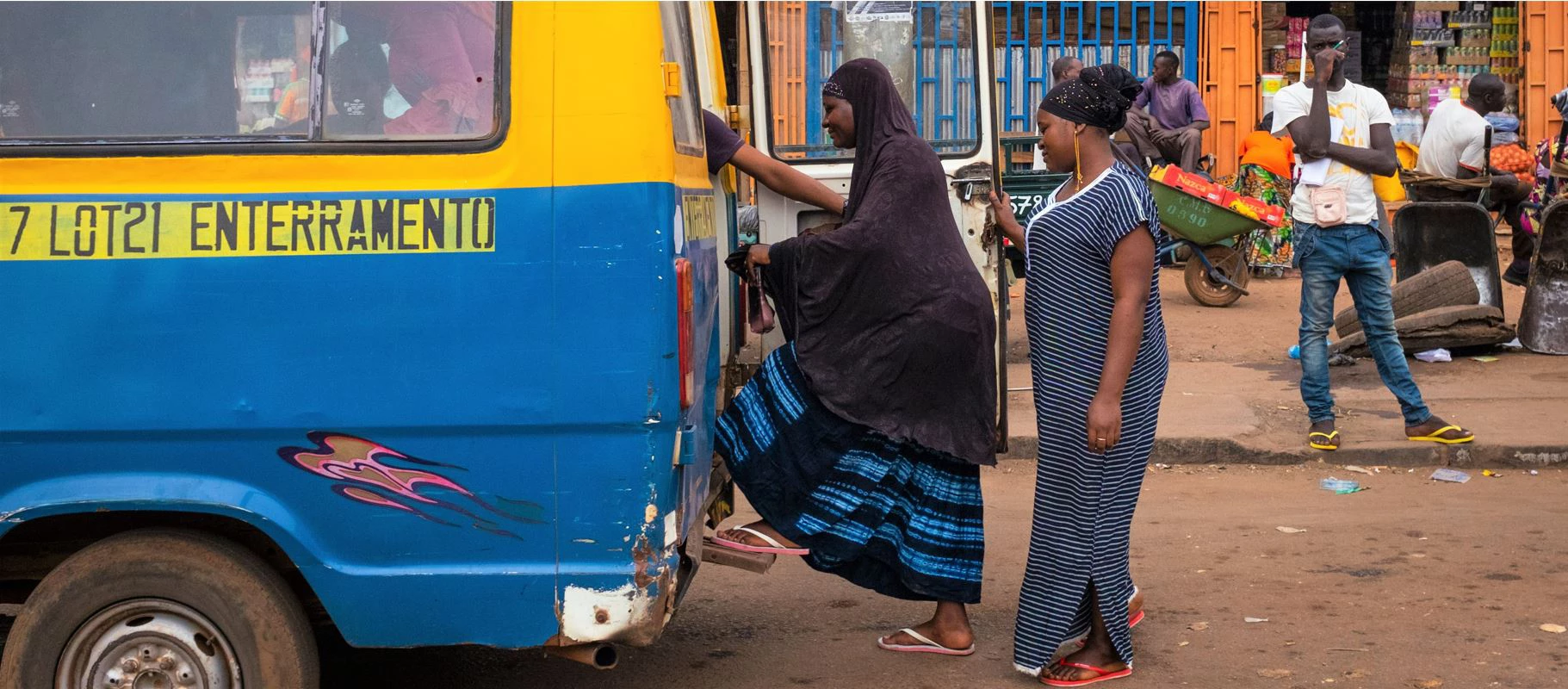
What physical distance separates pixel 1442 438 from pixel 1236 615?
8.66 ft

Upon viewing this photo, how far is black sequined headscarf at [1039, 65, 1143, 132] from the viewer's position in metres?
3.72

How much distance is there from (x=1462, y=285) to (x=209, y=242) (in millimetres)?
7649

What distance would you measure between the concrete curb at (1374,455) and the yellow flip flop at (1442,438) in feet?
0.07

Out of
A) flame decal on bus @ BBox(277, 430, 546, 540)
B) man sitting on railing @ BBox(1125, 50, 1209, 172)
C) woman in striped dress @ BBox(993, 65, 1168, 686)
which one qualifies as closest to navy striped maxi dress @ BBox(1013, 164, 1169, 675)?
woman in striped dress @ BBox(993, 65, 1168, 686)

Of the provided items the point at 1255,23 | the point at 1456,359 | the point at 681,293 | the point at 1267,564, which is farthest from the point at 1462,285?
the point at 681,293

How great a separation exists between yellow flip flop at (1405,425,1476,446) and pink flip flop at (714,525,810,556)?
3.92 m

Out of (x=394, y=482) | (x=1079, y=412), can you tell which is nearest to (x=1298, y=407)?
(x=1079, y=412)

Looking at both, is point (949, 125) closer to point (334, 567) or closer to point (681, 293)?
point (681, 293)

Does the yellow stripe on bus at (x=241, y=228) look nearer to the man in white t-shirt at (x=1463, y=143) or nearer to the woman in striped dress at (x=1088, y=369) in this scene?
the woman in striped dress at (x=1088, y=369)

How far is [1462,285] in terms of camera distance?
8570 mm

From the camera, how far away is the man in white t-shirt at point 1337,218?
6.28 metres

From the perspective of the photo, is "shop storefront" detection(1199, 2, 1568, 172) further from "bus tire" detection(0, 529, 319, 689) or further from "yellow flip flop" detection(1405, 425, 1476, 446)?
"bus tire" detection(0, 529, 319, 689)

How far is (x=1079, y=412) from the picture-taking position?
12.3ft

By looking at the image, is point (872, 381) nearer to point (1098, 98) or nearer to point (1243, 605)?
point (1098, 98)
